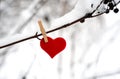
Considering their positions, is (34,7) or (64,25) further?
(34,7)

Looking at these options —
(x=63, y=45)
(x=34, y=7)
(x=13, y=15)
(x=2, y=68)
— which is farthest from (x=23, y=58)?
(x=63, y=45)

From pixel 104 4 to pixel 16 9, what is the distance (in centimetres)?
296

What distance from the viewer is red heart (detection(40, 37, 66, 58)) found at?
1218 mm

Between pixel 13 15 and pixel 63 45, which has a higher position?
pixel 13 15

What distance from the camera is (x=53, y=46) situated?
48.9 inches

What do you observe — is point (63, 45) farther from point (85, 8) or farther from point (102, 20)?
point (102, 20)

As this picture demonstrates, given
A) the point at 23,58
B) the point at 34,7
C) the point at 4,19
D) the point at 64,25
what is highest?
the point at 4,19

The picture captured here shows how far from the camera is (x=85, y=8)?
1166 mm

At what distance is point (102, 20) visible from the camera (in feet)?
10.7

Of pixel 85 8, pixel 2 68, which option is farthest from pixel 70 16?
pixel 2 68

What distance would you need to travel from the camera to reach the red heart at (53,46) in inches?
47.9

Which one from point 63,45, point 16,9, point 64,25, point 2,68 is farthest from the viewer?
point 16,9

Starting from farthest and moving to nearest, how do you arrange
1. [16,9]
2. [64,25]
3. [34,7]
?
1. [16,9]
2. [34,7]
3. [64,25]

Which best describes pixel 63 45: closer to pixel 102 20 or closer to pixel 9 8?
pixel 102 20
